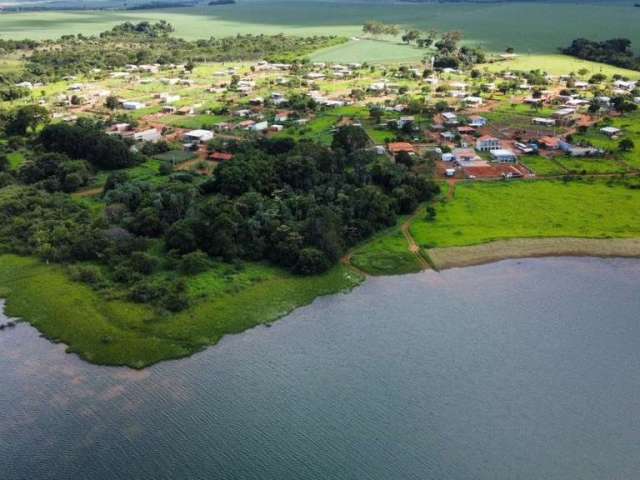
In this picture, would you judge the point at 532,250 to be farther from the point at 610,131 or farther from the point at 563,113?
the point at 563,113

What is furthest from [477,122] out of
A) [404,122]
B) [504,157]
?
[504,157]

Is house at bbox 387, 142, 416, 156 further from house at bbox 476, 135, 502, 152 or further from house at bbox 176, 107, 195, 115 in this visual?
house at bbox 176, 107, 195, 115

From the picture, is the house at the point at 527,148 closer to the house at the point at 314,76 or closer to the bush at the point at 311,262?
the bush at the point at 311,262

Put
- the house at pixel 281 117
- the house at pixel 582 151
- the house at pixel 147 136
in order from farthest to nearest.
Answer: the house at pixel 281 117
the house at pixel 147 136
the house at pixel 582 151

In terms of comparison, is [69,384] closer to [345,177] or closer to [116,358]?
[116,358]

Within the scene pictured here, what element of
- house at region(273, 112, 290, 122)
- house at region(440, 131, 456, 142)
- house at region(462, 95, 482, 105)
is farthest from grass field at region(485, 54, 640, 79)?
house at region(273, 112, 290, 122)

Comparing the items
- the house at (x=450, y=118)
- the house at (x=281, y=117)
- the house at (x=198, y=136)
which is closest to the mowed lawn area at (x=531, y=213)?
the house at (x=450, y=118)
